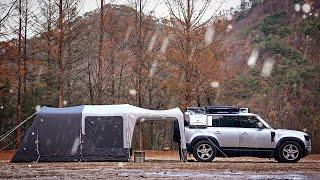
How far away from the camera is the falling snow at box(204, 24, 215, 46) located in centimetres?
2877

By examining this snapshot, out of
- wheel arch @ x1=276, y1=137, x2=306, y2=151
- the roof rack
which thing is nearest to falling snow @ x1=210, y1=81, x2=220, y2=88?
the roof rack

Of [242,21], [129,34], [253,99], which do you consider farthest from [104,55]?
[242,21]

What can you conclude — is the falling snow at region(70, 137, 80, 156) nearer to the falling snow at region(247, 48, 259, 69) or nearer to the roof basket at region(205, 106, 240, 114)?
the roof basket at region(205, 106, 240, 114)

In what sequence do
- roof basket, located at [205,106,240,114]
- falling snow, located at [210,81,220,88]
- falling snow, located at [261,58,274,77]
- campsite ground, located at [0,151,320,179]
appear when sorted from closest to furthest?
campsite ground, located at [0,151,320,179]
roof basket, located at [205,106,240,114]
falling snow, located at [210,81,220,88]
falling snow, located at [261,58,274,77]

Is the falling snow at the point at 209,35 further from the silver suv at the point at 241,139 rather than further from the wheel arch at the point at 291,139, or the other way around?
the wheel arch at the point at 291,139

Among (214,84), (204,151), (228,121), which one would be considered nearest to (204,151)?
(204,151)

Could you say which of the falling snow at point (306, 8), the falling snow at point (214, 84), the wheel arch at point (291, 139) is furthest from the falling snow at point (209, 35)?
the falling snow at point (306, 8)

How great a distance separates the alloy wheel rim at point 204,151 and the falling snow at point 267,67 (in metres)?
43.8

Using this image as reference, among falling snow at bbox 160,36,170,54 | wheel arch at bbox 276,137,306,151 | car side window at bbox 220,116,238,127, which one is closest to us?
wheel arch at bbox 276,137,306,151

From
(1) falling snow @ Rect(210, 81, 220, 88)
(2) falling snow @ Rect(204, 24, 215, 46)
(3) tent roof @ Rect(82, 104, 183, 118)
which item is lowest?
(3) tent roof @ Rect(82, 104, 183, 118)

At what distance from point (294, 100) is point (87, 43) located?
24.5 meters

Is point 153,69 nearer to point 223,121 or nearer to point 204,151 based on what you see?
point 223,121

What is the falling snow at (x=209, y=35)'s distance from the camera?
2877 centimetres

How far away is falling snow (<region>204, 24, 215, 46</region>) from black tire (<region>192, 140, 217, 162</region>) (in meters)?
11.5
